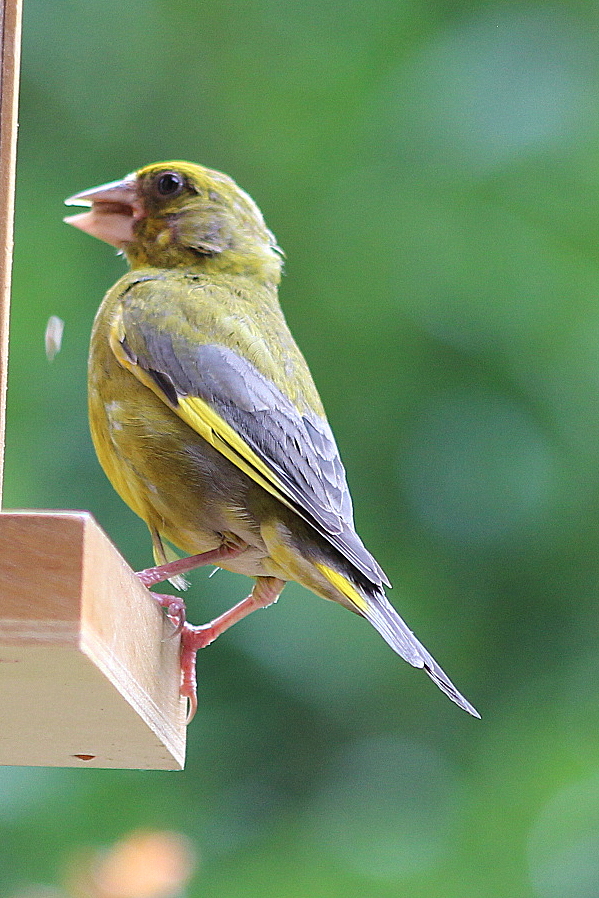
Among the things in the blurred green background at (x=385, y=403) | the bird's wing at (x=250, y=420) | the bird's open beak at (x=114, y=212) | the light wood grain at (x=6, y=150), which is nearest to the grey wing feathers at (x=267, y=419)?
the bird's wing at (x=250, y=420)

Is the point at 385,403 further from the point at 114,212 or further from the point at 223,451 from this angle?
the point at 223,451

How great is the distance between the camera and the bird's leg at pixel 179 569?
1709 millimetres

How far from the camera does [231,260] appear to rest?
2412 millimetres

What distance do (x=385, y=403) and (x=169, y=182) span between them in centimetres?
108

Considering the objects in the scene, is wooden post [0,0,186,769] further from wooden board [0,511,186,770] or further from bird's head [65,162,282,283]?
bird's head [65,162,282,283]

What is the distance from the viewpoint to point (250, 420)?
1894 mm

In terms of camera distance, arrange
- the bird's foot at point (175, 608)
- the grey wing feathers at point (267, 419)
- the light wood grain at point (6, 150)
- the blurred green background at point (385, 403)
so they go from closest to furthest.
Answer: the light wood grain at point (6, 150) < the bird's foot at point (175, 608) < the grey wing feathers at point (267, 419) < the blurred green background at point (385, 403)

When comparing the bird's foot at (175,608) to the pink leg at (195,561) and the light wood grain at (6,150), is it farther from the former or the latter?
the light wood grain at (6,150)

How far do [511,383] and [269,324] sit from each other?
1311 mm

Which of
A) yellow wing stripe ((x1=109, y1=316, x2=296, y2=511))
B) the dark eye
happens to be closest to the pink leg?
yellow wing stripe ((x1=109, y1=316, x2=296, y2=511))

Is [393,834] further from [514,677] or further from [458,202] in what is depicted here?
[458,202]

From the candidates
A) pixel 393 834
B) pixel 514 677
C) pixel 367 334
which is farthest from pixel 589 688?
pixel 367 334

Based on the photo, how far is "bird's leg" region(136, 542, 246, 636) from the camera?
1.71 m

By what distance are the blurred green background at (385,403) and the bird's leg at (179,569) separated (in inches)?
40.0
